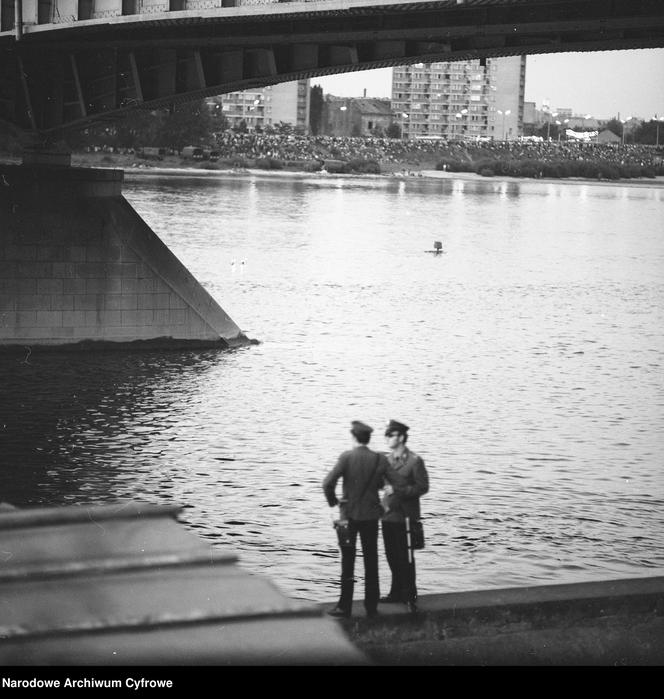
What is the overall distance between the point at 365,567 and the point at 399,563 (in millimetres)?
296

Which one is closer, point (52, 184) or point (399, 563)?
point (399, 563)

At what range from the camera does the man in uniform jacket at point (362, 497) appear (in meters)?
11.8

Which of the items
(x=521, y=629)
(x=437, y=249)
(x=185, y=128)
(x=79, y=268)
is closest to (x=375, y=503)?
(x=521, y=629)

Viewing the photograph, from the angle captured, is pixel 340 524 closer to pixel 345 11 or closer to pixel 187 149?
pixel 345 11

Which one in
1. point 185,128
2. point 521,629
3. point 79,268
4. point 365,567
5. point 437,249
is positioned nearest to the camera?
point 521,629

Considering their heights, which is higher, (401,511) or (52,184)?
(52,184)

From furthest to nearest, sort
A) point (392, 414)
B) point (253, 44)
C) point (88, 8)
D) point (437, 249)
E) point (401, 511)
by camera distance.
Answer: point (437, 249), point (253, 44), point (392, 414), point (88, 8), point (401, 511)

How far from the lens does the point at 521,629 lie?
1184 cm

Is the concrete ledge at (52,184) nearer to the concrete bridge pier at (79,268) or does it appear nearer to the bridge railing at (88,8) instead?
the concrete bridge pier at (79,268)

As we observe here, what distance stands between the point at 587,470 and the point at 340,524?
552 inches

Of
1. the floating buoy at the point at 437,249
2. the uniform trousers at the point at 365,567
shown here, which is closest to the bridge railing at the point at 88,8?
the uniform trousers at the point at 365,567

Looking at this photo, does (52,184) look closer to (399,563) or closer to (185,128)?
(399,563)

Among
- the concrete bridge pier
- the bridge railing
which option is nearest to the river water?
the concrete bridge pier

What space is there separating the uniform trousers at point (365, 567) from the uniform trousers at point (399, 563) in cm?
16
